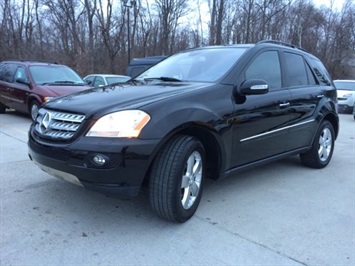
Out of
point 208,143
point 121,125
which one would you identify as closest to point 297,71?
point 208,143

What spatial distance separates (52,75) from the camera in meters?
9.59

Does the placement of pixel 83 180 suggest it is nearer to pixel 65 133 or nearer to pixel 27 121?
pixel 65 133

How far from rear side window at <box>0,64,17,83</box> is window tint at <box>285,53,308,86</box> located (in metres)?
7.86

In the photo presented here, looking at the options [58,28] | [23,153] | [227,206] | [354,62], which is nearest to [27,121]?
[23,153]

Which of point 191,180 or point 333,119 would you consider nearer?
point 191,180

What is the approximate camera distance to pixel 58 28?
3384 centimetres

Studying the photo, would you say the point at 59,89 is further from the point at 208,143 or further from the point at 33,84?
the point at 208,143

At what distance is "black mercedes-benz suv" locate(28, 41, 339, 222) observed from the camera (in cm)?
289

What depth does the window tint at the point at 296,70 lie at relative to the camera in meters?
4.75

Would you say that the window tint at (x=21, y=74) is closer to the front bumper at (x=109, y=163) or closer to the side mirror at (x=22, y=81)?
the side mirror at (x=22, y=81)

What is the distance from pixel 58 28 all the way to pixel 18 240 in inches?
1346

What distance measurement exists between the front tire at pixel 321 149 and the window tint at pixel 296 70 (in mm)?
859

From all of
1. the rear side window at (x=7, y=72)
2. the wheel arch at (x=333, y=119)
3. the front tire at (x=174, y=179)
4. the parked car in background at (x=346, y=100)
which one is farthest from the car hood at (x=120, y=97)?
the parked car in background at (x=346, y=100)

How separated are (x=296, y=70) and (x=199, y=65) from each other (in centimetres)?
155
